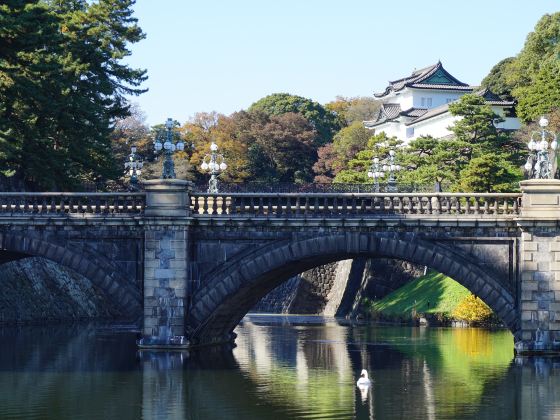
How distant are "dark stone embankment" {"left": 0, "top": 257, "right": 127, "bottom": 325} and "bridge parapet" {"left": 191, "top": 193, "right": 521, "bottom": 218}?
21.2 meters

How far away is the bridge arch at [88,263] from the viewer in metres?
48.0

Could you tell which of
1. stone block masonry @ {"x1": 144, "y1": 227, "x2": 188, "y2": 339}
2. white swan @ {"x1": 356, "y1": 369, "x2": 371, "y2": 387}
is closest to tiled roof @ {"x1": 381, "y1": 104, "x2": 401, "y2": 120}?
stone block masonry @ {"x1": 144, "y1": 227, "x2": 188, "y2": 339}

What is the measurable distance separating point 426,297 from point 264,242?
29.1 meters

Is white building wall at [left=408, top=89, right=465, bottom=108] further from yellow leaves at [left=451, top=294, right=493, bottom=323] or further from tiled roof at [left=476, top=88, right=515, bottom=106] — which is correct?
yellow leaves at [left=451, top=294, right=493, bottom=323]

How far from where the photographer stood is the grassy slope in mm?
71750

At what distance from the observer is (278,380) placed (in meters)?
42.5

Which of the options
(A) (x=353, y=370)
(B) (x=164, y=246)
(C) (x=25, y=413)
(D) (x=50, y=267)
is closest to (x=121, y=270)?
(B) (x=164, y=246)

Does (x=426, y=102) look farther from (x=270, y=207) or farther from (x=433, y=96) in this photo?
(x=270, y=207)

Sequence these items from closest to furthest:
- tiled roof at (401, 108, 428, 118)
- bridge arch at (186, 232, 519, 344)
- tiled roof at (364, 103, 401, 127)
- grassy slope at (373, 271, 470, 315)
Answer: bridge arch at (186, 232, 519, 344), grassy slope at (373, 271, 470, 315), tiled roof at (401, 108, 428, 118), tiled roof at (364, 103, 401, 127)

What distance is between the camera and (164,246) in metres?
47.4

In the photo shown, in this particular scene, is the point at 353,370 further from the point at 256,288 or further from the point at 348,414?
the point at 348,414

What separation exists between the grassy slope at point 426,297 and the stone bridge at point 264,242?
78.6ft

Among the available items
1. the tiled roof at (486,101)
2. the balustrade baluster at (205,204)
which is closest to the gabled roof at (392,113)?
the tiled roof at (486,101)

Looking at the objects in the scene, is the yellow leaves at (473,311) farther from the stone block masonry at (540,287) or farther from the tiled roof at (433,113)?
the tiled roof at (433,113)
